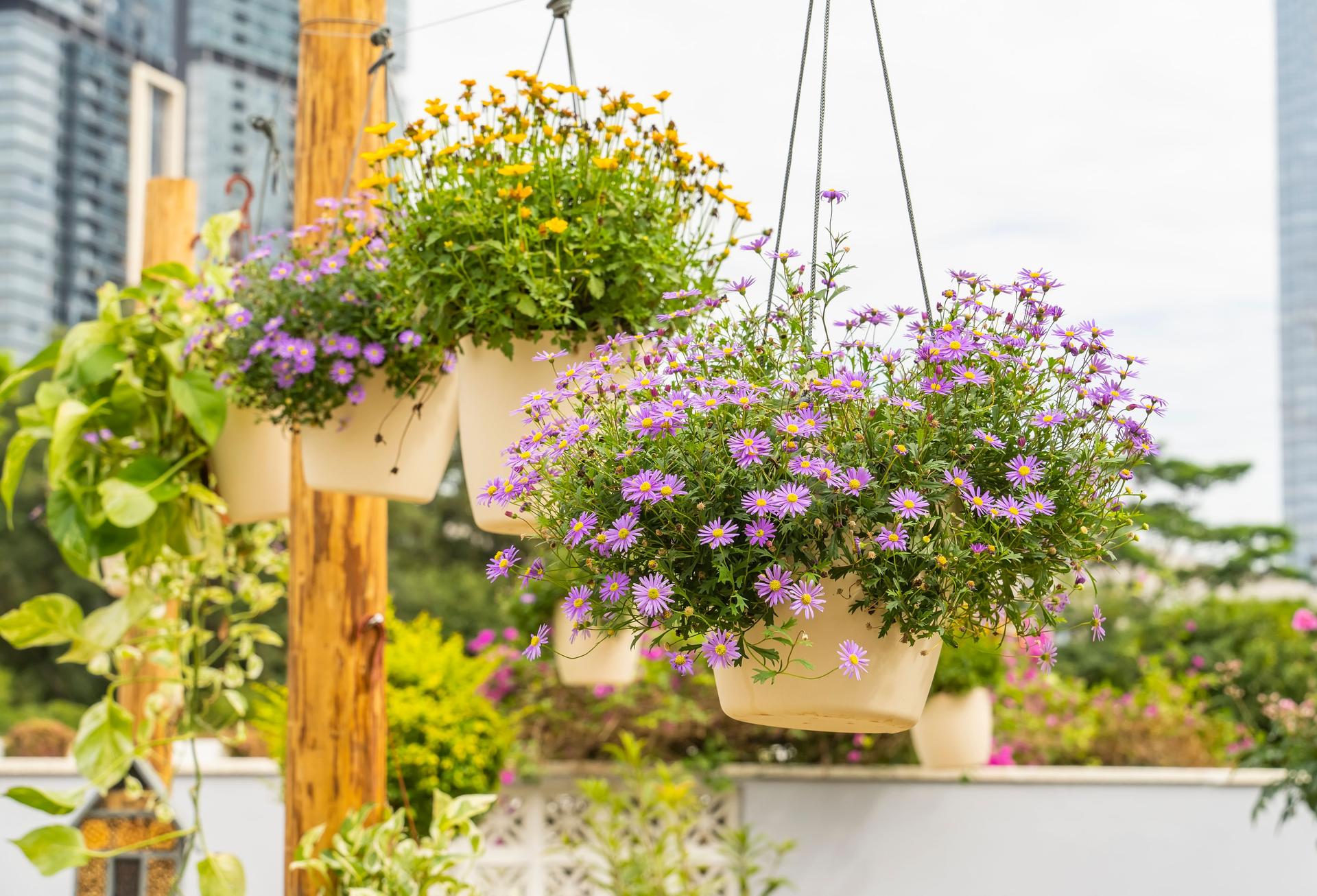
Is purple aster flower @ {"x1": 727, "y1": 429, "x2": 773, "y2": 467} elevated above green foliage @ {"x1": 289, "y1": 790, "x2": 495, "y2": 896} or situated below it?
above

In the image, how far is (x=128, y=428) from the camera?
2.11 meters

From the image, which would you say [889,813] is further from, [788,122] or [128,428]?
[788,122]

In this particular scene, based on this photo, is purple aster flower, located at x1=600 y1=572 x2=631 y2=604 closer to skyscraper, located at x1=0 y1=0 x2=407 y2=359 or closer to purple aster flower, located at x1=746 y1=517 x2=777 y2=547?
purple aster flower, located at x1=746 y1=517 x2=777 y2=547

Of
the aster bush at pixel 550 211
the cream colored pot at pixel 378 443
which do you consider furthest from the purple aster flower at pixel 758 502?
the cream colored pot at pixel 378 443

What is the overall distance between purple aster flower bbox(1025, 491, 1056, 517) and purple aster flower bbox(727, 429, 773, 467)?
24 centimetres

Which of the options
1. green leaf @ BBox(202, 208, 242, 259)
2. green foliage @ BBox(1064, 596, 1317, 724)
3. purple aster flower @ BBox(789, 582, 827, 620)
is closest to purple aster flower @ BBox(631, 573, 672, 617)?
purple aster flower @ BBox(789, 582, 827, 620)

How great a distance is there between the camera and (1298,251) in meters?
27.3

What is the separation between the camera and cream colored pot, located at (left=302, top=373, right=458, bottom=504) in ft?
5.85

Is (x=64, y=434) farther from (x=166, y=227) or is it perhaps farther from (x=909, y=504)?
(x=166, y=227)

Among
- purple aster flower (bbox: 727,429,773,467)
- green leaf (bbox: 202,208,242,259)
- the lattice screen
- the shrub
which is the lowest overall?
the lattice screen

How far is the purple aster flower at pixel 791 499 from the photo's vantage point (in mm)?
970

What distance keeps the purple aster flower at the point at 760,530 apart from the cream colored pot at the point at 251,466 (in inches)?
53.5

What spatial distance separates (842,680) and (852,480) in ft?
0.65

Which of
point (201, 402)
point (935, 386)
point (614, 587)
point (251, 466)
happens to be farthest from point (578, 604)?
point (251, 466)
